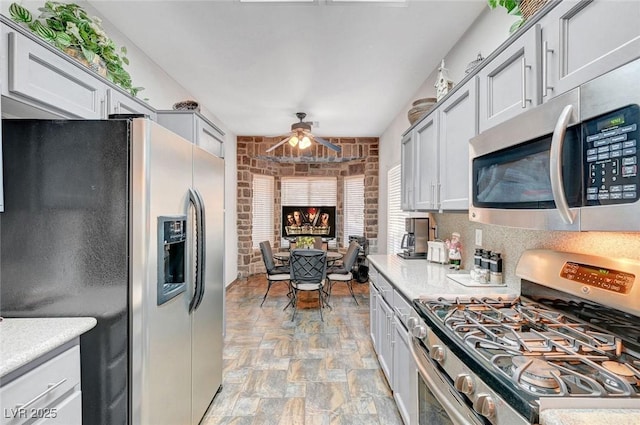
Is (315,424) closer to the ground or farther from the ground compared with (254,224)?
closer to the ground

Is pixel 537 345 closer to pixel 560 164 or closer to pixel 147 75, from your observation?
pixel 560 164

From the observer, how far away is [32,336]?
3.55 feet

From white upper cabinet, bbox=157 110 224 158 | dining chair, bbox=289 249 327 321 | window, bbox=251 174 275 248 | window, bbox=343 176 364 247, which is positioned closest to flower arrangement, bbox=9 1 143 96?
white upper cabinet, bbox=157 110 224 158

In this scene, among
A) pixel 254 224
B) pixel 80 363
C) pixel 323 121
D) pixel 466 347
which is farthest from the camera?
pixel 254 224

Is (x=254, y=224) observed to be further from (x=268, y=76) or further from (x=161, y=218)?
(x=161, y=218)

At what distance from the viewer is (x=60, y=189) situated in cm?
130

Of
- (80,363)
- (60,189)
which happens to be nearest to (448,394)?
(80,363)

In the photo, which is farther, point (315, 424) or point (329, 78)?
point (329, 78)

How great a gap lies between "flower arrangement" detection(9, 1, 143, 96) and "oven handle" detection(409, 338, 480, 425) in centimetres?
225

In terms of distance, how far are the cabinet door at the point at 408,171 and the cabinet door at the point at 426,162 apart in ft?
0.37

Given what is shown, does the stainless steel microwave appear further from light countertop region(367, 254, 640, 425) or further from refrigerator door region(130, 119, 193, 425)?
refrigerator door region(130, 119, 193, 425)

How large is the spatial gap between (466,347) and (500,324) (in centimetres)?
28

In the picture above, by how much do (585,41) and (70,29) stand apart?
2.26 metres

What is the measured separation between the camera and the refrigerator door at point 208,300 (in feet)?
5.99
